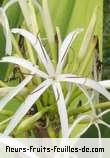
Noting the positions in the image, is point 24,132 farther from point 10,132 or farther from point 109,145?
point 109,145

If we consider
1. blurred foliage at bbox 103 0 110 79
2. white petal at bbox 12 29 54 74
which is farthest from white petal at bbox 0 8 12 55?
blurred foliage at bbox 103 0 110 79

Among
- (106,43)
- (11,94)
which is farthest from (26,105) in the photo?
(106,43)

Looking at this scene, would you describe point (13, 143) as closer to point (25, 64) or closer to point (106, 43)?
point (25, 64)

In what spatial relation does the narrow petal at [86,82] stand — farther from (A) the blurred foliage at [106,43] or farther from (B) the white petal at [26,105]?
(A) the blurred foliage at [106,43]

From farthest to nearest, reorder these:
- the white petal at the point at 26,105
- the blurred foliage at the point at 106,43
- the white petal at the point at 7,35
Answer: the blurred foliage at the point at 106,43 < the white petal at the point at 7,35 < the white petal at the point at 26,105

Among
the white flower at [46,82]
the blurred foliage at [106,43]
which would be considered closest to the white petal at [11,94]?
the white flower at [46,82]

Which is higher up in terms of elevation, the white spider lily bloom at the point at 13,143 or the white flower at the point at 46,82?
the white flower at the point at 46,82

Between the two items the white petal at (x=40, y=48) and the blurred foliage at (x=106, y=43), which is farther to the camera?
the blurred foliage at (x=106, y=43)
